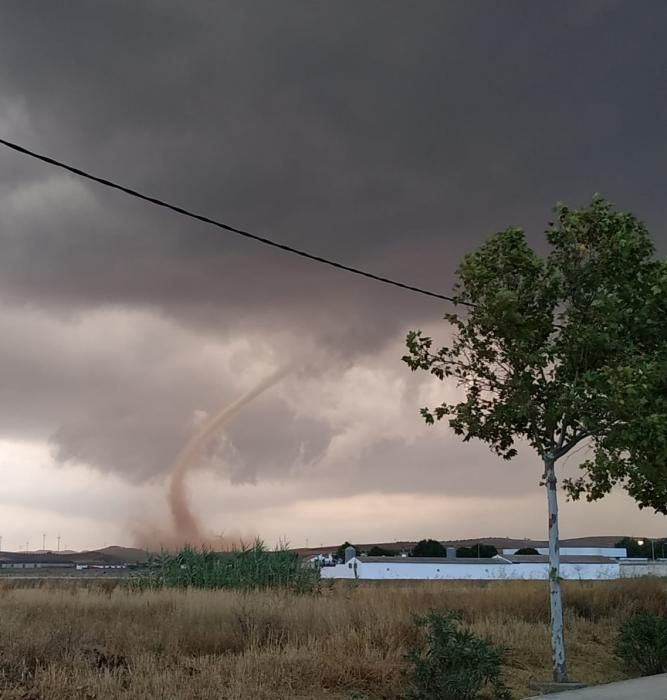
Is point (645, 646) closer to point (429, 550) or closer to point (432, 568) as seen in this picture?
point (432, 568)

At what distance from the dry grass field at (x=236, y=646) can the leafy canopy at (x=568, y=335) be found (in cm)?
356

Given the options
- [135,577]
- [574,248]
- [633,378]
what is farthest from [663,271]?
[135,577]

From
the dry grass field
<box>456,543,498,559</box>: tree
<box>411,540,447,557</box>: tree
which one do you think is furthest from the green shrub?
<box>456,543,498,559</box>: tree

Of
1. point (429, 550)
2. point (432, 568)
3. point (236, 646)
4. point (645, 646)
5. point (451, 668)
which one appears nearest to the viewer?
point (451, 668)

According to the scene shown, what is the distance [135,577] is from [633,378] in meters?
18.9

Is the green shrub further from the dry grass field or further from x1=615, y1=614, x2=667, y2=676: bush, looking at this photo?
x1=615, y1=614, x2=667, y2=676: bush

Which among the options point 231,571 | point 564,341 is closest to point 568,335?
point 564,341

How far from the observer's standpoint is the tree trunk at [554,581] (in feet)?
44.2

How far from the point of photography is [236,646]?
45.3ft

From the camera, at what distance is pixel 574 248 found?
14906 mm

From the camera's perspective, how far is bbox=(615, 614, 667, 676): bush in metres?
14.4

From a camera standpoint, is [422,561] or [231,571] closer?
[231,571]

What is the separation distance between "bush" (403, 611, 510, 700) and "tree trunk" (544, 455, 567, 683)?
197 centimetres

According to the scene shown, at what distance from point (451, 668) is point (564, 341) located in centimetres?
578
